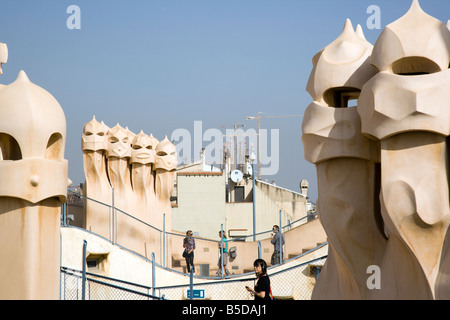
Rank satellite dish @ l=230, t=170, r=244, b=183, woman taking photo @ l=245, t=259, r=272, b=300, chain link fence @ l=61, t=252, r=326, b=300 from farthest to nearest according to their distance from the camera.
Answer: satellite dish @ l=230, t=170, r=244, b=183 < chain link fence @ l=61, t=252, r=326, b=300 < woman taking photo @ l=245, t=259, r=272, b=300

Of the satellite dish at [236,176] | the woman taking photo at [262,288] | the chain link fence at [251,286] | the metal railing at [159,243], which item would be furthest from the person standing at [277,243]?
→ the satellite dish at [236,176]

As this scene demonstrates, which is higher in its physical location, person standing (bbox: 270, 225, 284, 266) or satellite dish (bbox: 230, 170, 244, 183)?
satellite dish (bbox: 230, 170, 244, 183)

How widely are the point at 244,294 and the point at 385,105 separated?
26.6 ft

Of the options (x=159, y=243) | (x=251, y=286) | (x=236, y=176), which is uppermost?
(x=236, y=176)

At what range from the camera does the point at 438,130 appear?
9.05 m

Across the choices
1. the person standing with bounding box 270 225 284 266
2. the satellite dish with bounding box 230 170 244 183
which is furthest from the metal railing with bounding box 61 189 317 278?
the satellite dish with bounding box 230 170 244 183

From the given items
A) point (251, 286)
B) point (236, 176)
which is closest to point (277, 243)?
point (251, 286)

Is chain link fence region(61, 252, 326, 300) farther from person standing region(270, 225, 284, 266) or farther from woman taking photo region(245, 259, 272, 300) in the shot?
woman taking photo region(245, 259, 272, 300)

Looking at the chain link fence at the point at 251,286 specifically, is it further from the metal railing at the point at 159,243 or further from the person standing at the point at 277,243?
the metal railing at the point at 159,243

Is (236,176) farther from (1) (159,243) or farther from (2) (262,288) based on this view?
(2) (262,288)

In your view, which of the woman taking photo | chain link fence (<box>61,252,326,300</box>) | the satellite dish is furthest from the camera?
the satellite dish
